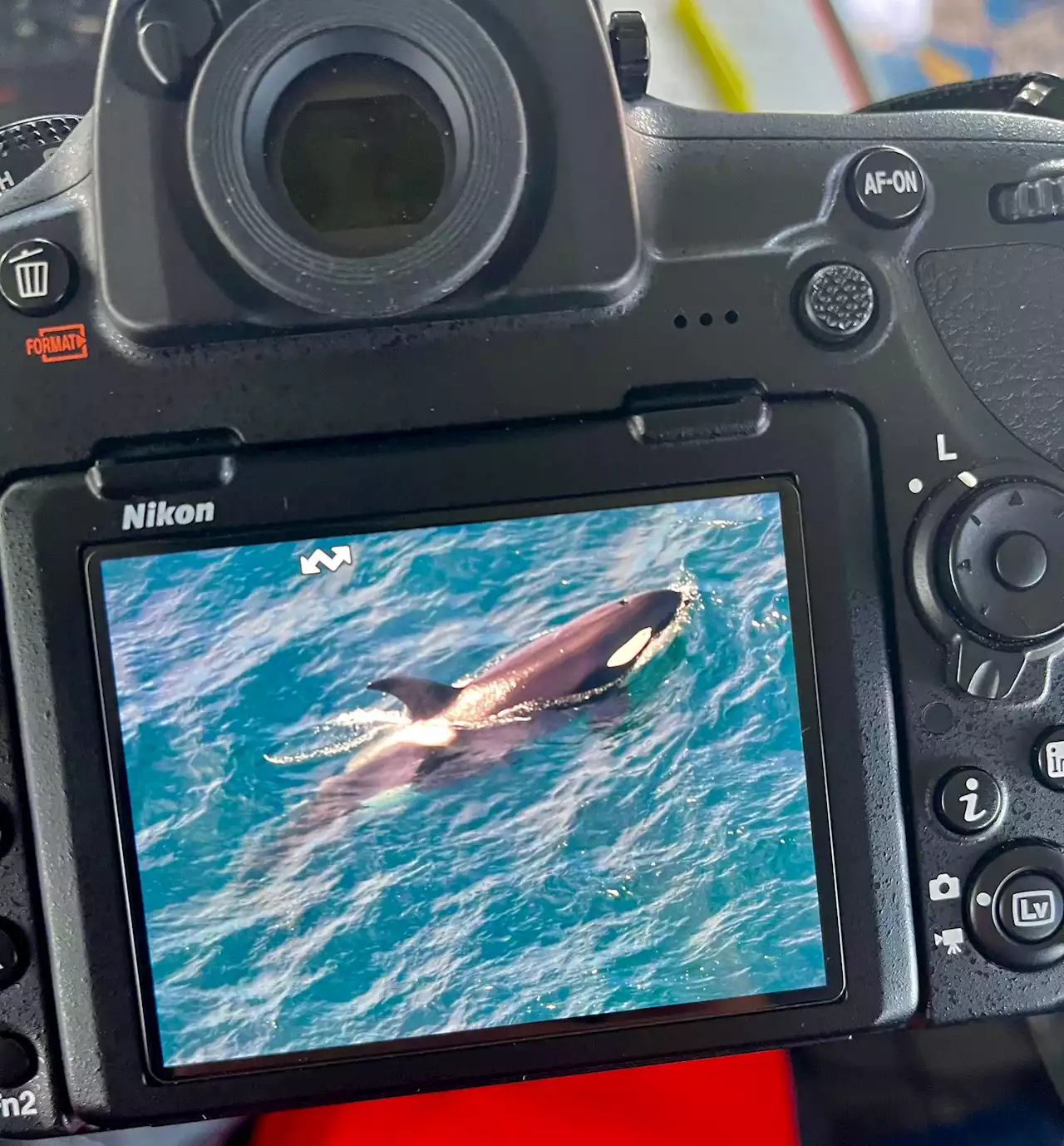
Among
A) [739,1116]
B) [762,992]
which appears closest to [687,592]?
[762,992]

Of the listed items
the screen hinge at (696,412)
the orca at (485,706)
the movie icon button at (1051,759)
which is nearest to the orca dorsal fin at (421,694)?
the orca at (485,706)

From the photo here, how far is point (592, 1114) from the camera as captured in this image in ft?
1.67

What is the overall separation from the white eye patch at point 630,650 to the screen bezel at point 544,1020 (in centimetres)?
5

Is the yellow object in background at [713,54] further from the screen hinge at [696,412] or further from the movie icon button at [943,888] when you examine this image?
the movie icon button at [943,888]

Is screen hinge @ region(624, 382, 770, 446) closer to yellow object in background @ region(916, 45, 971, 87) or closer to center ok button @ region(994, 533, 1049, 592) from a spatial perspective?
center ok button @ region(994, 533, 1049, 592)

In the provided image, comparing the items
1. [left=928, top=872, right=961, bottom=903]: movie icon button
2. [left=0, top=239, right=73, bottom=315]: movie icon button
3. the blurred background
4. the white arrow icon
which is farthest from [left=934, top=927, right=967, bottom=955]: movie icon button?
the blurred background

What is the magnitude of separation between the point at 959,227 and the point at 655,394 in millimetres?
130

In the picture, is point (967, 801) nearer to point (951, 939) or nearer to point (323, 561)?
point (951, 939)

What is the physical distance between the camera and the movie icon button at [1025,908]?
415 millimetres

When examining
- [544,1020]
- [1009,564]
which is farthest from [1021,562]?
[544,1020]

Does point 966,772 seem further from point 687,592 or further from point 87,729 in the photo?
point 87,729

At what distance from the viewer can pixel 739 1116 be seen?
0.51 m

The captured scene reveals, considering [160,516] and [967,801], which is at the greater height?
[160,516]

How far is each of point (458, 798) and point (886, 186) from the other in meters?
0.27
